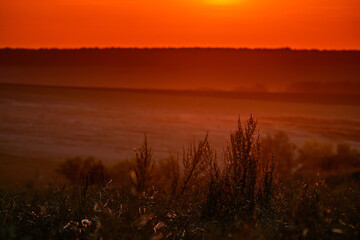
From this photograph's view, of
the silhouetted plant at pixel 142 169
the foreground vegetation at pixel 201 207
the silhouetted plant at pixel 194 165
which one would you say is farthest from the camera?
the silhouetted plant at pixel 142 169

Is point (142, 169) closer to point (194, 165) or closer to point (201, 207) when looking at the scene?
point (194, 165)

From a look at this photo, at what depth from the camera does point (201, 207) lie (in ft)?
22.5

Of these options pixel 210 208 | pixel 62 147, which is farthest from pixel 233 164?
pixel 62 147

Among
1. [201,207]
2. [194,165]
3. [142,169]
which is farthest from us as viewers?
[142,169]

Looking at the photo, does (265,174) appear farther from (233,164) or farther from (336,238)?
(336,238)

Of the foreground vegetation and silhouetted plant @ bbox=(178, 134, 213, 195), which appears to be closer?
the foreground vegetation

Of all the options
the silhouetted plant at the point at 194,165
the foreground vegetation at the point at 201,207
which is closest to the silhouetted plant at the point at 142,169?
the foreground vegetation at the point at 201,207

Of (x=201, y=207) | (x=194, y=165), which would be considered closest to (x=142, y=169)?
(x=194, y=165)

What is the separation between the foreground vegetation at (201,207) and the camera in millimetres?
5453

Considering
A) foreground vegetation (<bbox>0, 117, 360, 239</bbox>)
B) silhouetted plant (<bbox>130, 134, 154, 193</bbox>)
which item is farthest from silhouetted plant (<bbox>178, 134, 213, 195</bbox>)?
silhouetted plant (<bbox>130, 134, 154, 193</bbox>)

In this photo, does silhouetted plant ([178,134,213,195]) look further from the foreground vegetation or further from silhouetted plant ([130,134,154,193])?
silhouetted plant ([130,134,154,193])

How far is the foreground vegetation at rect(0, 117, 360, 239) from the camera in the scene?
545 cm

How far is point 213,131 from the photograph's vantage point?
15375 cm

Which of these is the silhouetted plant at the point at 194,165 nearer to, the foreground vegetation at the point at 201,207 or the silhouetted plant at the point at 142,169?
the foreground vegetation at the point at 201,207
